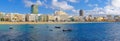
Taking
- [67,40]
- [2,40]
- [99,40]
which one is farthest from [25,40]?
[99,40]

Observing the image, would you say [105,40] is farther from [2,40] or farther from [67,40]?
[2,40]

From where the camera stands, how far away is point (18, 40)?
5253cm

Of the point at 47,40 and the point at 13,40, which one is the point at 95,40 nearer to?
the point at 47,40

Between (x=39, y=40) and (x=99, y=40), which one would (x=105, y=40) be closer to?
(x=99, y=40)

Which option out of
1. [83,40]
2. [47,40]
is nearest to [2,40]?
[47,40]

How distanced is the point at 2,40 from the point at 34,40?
637 centimetres

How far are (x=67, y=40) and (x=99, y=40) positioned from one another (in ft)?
22.5

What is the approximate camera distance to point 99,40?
53.9m

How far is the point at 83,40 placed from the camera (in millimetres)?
53188

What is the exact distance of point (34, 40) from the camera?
52406mm

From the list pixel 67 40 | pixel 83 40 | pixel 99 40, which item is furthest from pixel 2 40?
pixel 99 40

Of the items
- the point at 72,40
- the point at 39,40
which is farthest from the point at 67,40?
the point at 39,40

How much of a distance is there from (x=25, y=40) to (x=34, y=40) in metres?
1.84

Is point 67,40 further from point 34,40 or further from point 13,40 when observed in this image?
point 13,40
